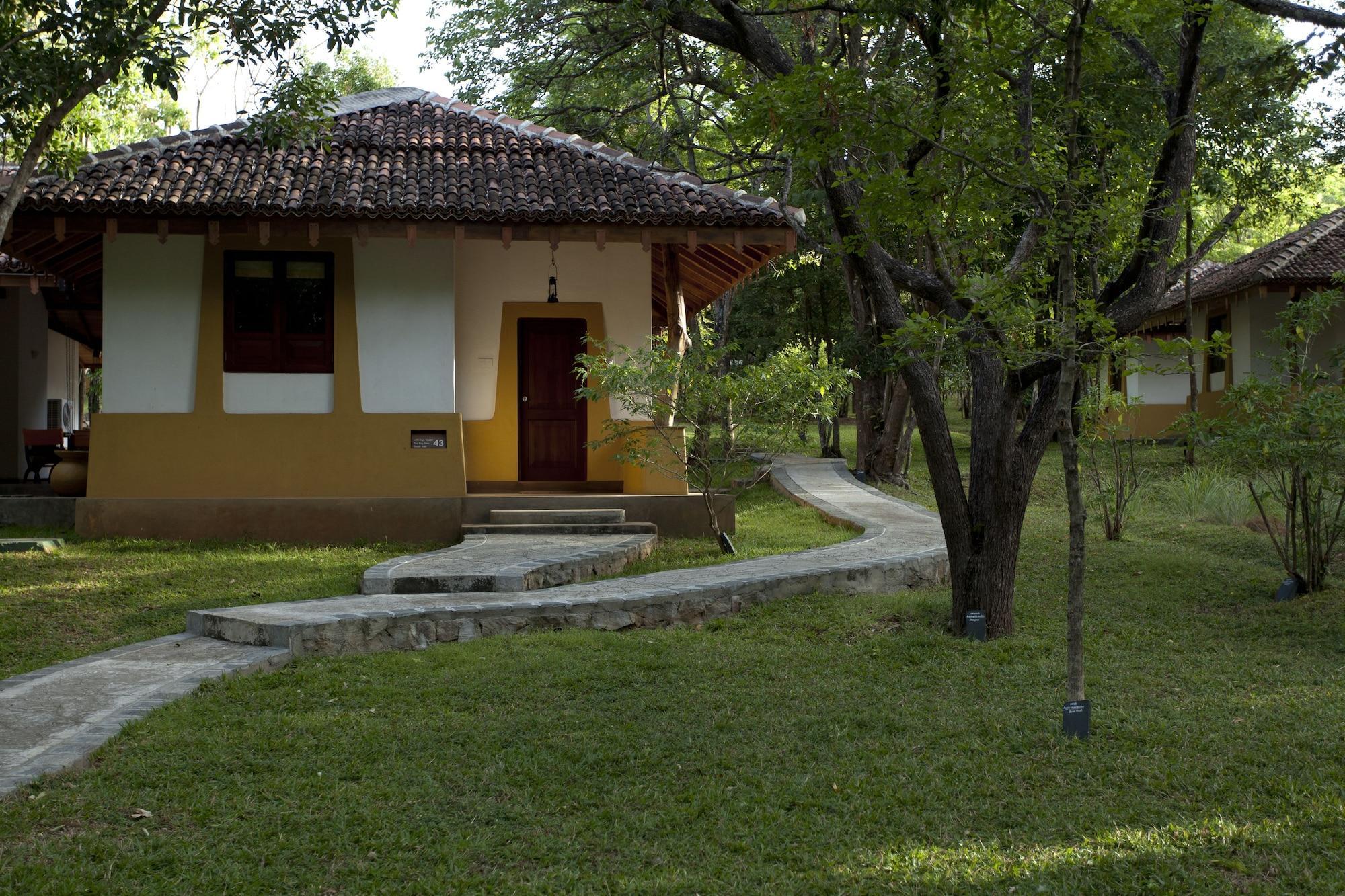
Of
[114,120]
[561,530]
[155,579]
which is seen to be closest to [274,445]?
[155,579]

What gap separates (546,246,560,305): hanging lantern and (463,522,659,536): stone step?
105 inches

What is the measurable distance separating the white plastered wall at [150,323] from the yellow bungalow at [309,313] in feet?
0.06

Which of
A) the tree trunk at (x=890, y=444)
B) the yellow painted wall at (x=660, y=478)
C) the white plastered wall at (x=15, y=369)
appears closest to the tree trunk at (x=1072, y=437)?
the yellow painted wall at (x=660, y=478)

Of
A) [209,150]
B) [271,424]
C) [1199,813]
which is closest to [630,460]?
[271,424]

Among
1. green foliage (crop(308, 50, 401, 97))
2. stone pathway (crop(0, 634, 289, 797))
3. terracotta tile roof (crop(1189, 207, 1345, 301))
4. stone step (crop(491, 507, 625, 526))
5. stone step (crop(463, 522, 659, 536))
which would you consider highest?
green foliage (crop(308, 50, 401, 97))

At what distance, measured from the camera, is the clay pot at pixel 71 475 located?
1188 centimetres

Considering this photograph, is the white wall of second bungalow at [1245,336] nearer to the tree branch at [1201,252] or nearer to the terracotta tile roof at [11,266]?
the tree branch at [1201,252]

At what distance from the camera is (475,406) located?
12.3 metres

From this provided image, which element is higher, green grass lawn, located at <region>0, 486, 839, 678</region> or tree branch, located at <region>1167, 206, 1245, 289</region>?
tree branch, located at <region>1167, 206, 1245, 289</region>

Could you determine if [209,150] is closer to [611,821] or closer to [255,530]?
[255,530]

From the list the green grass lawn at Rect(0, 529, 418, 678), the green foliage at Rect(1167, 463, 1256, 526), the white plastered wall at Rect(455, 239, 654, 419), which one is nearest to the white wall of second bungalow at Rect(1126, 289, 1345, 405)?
the green foliage at Rect(1167, 463, 1256, 526)

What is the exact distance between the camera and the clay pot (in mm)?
11875

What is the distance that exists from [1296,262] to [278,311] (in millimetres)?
18322

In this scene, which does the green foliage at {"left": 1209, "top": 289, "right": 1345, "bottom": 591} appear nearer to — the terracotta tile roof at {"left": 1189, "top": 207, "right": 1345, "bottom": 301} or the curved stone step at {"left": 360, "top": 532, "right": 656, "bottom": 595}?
the curved stone step at {"left": 360, "top": 532, "right": 656, "bottom": 595}
